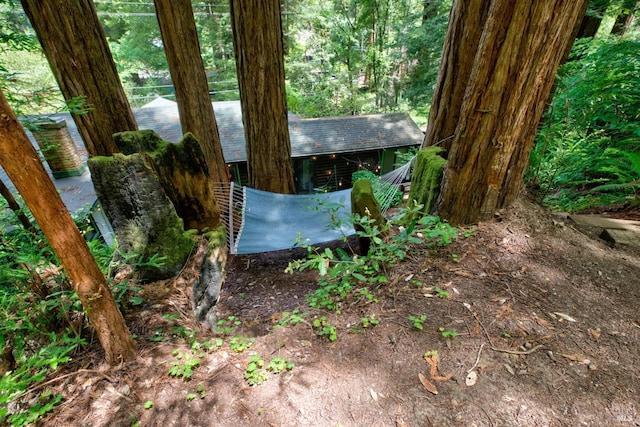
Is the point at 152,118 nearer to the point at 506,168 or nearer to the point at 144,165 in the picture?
the point at 144,165

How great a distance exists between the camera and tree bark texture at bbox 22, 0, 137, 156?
2.16 meters

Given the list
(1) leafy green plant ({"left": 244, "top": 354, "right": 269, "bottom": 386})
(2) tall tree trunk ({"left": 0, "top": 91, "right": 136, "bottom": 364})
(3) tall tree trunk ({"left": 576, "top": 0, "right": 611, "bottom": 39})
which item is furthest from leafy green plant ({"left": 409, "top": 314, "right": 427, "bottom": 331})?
(3) tall tree trunk ({"left": 576, "top": 0, "right": 611, "bottom": 39})

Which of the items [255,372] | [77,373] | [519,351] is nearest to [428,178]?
[519,351]

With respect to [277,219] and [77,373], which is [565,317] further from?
[277,219]

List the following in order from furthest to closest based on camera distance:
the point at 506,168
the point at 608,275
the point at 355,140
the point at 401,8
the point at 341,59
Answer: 1. the point at 341,59
2. the point at 401,8
3. the point at 355,140
4. the point at 506,168
5. the point at 608,275

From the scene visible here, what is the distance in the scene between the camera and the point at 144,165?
1.82 m

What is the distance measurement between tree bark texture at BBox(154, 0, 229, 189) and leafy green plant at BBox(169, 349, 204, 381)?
2810 millimetres

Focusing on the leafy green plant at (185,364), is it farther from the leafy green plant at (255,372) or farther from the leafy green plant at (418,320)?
the leafy green plant at (418,320)

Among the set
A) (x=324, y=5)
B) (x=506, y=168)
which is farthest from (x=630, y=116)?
(x=324, y=5)

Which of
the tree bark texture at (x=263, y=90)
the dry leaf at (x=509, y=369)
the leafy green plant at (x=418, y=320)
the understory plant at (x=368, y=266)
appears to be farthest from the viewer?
the tree bark texture at (x=263, y=90)

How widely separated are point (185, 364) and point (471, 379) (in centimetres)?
119

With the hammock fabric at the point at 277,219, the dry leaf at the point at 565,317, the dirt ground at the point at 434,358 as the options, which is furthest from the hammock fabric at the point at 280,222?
the dry leaf at the point at 565,317

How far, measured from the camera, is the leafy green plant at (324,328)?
4.54ft

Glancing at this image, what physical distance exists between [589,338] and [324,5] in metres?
15.7
